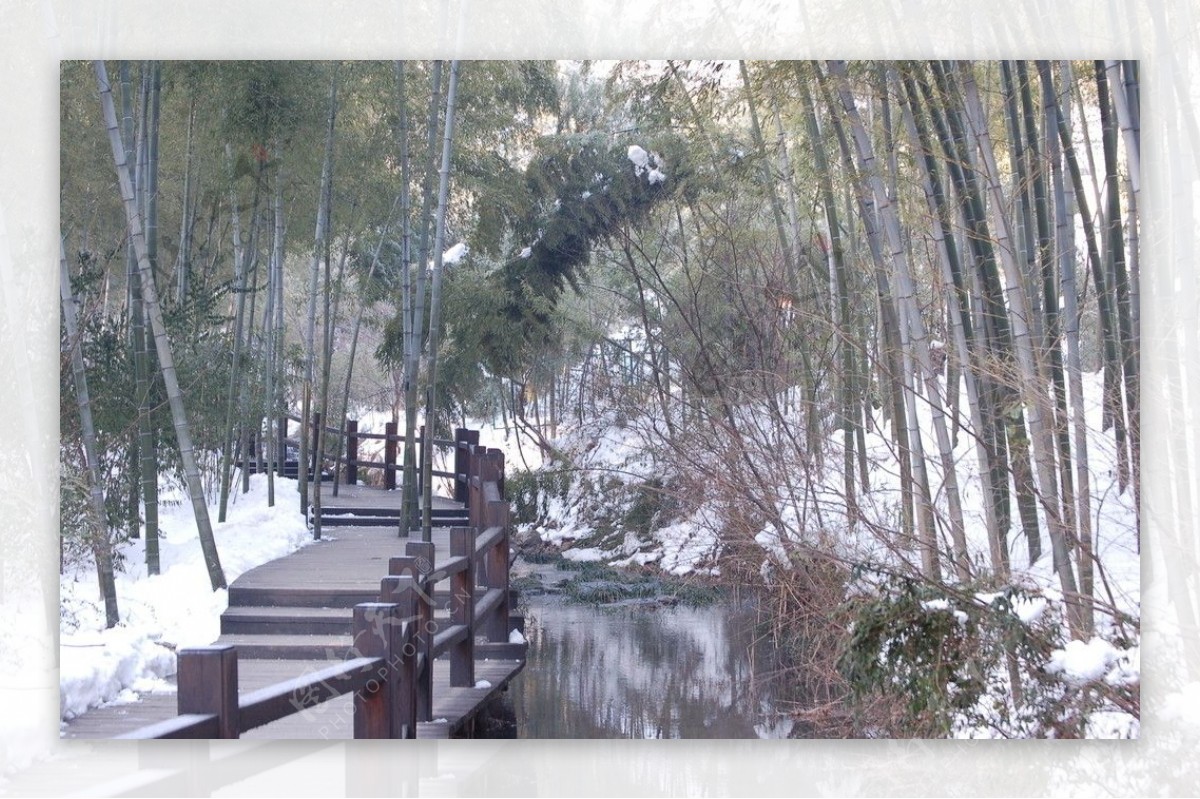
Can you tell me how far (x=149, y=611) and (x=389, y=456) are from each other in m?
0.93

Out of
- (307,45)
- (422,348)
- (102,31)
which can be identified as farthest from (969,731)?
(102,31)

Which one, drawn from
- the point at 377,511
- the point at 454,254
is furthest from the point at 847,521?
A: the point at 377,511

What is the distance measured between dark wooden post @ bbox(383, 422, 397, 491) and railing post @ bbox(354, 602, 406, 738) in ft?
3.64

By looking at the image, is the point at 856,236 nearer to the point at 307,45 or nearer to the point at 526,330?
the point at 526,330

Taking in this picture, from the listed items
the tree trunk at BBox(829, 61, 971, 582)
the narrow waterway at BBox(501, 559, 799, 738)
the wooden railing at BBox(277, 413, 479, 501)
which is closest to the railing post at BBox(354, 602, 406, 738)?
the narrow waterway at BBox(501, 559, 799, 738)

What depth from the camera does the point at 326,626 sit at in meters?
3.60

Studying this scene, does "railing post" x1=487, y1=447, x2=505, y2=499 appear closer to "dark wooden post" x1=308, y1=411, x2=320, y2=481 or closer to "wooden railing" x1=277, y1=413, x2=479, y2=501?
"wooden railing" x1=277, y1=413, x2=479, y2=501

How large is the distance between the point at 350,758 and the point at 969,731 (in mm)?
1782

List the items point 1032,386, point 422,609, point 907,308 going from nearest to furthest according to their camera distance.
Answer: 1. point 422,609
2. point 1032,386
3. point 907,308

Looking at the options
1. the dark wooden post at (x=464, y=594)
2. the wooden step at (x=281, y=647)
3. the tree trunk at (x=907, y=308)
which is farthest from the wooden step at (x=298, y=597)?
the tree trunk at (x=907, y=308)

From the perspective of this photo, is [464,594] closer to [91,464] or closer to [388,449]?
[388,449]

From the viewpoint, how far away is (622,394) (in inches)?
145

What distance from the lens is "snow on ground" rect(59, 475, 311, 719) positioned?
332 centimetres

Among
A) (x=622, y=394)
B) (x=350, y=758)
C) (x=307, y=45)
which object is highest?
(x=307, y=45)
